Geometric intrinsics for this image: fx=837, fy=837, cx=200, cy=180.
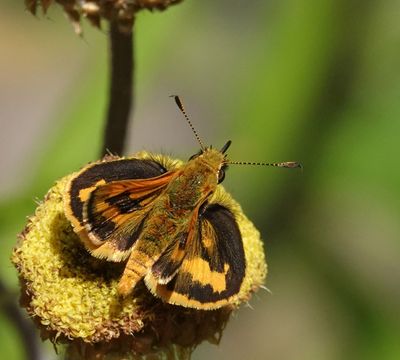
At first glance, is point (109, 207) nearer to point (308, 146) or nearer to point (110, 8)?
point (110, 8)

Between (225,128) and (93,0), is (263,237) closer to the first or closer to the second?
(225,128)

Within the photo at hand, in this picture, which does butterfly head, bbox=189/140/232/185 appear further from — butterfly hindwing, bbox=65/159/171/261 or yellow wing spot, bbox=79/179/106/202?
yellow wing spot, bbox=79/179/106/202

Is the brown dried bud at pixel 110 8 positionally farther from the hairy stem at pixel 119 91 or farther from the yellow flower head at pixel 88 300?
the yellow flower head at pixel 88 300

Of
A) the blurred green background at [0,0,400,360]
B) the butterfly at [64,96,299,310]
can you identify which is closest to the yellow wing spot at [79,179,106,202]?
the butterfly at [64,96,299,310]

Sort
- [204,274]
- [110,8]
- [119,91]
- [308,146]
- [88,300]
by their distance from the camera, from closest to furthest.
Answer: [204,274] < [88,300] < [110,8] < [119,91] < [308,146]

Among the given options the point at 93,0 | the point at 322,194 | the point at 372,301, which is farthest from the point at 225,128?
the point at 93,0

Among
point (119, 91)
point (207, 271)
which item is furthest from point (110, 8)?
point (207, 271)

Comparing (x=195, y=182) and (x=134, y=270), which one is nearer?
(x=134, y=270)
